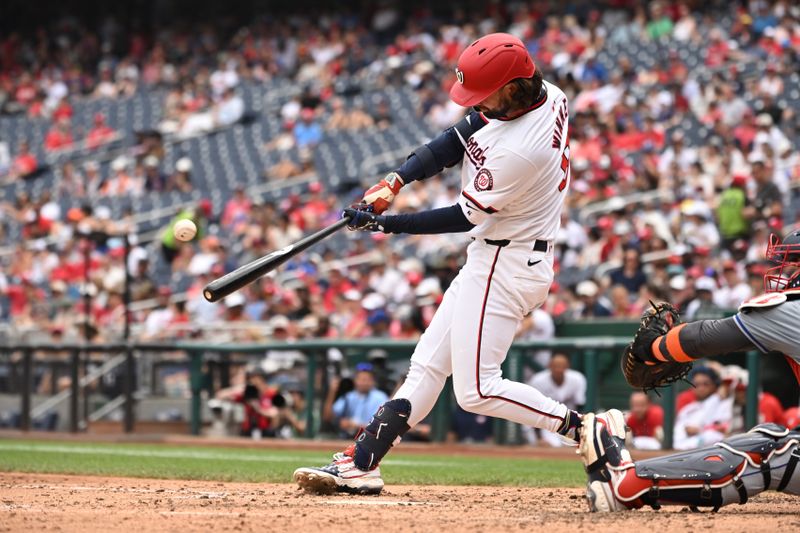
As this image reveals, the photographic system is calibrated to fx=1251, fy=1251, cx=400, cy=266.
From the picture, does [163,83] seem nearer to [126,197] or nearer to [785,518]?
[126,197]

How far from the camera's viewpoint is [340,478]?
5.11m

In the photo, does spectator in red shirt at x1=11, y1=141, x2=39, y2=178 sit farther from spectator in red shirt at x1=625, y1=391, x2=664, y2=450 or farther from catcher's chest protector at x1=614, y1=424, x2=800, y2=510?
catcher's chest protector at x1=614, y1=424, x2=800, y2=510

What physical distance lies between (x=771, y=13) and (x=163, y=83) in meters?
12.3

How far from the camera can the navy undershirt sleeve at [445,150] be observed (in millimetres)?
5133

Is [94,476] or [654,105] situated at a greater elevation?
[654,105]

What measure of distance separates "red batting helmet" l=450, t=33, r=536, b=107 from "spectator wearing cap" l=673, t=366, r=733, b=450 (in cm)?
483

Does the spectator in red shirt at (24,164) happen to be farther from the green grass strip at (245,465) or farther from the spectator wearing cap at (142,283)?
the green grass strip at (245,465)

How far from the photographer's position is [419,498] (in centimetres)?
513

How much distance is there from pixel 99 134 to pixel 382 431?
18.4 meters

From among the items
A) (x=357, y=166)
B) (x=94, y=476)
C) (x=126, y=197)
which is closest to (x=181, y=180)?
(x=126, y=197)

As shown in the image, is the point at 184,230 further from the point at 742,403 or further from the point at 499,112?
the point at 742,403

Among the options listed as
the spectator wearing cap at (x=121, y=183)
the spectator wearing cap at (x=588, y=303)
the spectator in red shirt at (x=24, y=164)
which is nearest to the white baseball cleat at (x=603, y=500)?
the spectator wearing cap at (x=588, y=303)

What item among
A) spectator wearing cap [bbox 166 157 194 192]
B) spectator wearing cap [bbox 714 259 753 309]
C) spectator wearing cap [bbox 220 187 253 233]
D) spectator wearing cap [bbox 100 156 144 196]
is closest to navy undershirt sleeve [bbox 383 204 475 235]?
spectator wearing cap [bbox 714 259 753 309]

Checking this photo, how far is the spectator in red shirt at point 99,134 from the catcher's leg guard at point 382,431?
18024 mm
